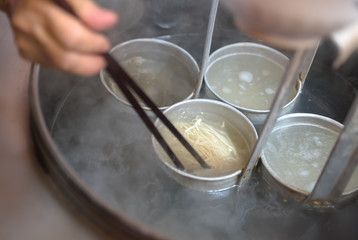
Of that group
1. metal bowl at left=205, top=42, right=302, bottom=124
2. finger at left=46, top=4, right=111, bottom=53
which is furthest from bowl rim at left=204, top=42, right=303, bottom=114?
finger at left=46, top=4, right=111, bottom=53

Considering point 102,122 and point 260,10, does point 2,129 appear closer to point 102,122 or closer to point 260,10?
point 102,122

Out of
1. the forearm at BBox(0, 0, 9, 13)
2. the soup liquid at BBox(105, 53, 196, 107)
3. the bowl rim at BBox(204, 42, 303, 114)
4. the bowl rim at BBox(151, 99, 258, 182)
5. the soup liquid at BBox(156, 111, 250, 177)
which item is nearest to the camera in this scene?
the forearm at BBox(0, 0, 9, 13)

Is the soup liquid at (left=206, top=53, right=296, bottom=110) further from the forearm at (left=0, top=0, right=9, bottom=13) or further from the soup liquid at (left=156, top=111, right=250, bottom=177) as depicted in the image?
the forearm at (left=0, top=0, right=9, bottom=13)

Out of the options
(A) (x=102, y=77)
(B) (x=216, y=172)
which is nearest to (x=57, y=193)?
(B) (x=216, y=172)

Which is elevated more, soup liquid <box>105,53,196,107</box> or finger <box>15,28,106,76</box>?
finger <box>15,28,106,76</box>

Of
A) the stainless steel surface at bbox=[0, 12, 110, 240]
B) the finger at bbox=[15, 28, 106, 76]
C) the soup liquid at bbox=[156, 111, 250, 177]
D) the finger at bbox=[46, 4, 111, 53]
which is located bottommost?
the soup liquid at bbox=[156, 111, 250, 177]

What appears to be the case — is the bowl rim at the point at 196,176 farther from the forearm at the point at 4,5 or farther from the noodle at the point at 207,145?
the forearm at the point at 4,5

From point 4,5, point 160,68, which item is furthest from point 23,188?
point 160,68
